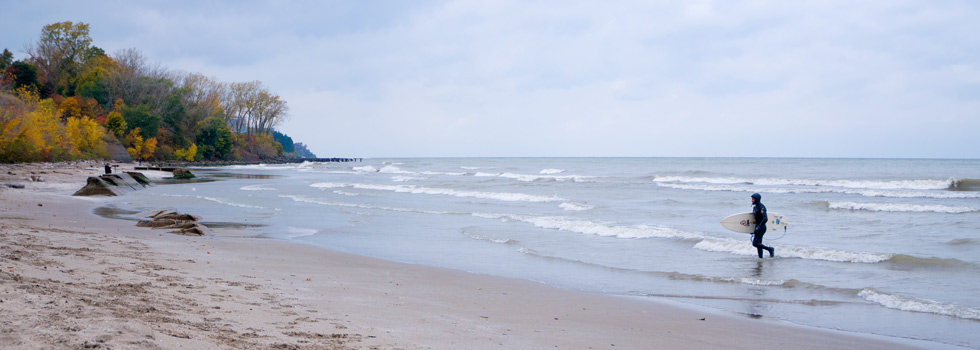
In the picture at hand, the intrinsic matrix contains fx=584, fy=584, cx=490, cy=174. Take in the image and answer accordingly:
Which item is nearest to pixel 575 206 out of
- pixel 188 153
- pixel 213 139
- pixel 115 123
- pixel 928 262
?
pixel 928 262

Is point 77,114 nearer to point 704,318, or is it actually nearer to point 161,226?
point 161,226

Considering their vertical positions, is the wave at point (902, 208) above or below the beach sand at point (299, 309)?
above

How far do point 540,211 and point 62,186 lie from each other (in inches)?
816

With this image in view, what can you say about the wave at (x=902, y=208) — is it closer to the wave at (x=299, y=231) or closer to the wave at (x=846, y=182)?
the wave at (x=846, y=182)

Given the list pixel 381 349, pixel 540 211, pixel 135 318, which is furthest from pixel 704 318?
pixel 540 211

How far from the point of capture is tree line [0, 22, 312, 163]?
54.4 metres

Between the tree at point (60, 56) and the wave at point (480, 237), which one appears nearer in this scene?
the wave at point (480, 237)

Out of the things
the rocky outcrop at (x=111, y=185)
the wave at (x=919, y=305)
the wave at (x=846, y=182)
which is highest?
the wave at (x=846, y=182)

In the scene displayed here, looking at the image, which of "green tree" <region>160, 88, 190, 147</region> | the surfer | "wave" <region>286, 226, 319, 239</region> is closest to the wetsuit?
the surfer

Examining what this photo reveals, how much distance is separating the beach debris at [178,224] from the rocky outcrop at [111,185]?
35.5 ft

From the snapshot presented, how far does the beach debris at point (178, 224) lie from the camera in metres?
12.7

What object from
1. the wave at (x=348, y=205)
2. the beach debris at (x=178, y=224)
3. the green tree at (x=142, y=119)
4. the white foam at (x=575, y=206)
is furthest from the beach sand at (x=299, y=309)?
the green tree at (x=142, y=119)

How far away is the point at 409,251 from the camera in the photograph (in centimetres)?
1220

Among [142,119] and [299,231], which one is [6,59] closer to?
[142,119]
